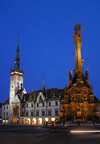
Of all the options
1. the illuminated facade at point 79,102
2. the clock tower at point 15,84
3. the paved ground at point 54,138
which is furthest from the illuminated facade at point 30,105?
the paved ground at point 54,138

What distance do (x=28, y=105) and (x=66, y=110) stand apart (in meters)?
46.7

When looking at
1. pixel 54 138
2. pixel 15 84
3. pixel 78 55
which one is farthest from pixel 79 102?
pixel 15 84

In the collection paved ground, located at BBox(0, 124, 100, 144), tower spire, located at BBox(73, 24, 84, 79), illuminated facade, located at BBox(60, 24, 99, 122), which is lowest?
paved ground, located at BBox(0, 124, 100, 144)

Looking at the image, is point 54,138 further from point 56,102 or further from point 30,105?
point 30,105

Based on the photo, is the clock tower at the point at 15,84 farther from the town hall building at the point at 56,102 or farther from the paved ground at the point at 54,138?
the paved ground at the point at 54,138

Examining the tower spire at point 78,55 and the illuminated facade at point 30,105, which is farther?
the illuminated facade at point 30,105

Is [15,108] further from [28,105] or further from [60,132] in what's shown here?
[60,132]

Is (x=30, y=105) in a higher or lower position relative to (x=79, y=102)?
lower

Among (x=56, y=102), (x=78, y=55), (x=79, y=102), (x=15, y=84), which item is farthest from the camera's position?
(x=15, y=84)

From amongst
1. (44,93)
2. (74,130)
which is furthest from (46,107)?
(74,130)

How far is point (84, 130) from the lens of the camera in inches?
811

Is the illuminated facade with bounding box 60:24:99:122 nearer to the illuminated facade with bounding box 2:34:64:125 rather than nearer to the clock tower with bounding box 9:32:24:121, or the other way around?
the illuminated facade with bounding box 2:34:64:125

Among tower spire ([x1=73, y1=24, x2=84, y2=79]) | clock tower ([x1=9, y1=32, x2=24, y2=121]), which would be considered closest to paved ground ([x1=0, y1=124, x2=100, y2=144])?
tower spire ([x1=73, y1=24, x2=84, y2=79])

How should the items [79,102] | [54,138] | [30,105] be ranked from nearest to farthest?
[54,138] → [79,102] → [30,105]
